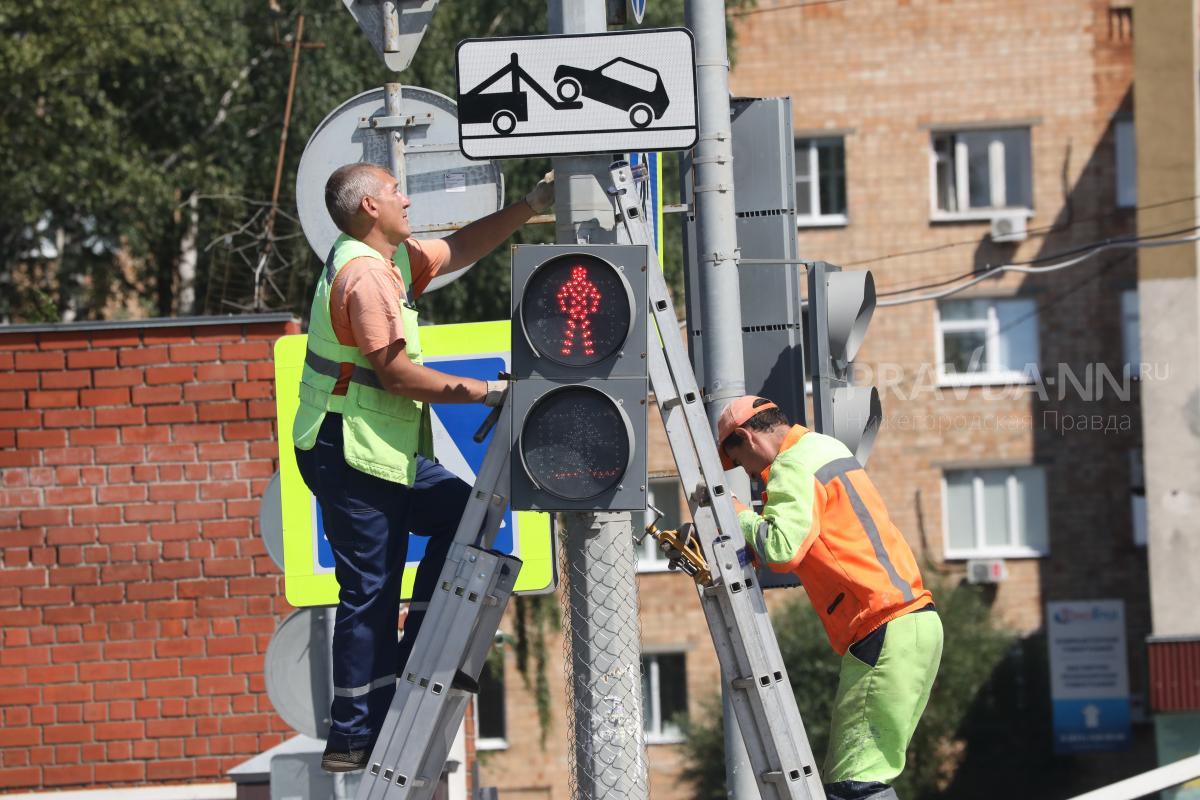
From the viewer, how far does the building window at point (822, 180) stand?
2889 cm

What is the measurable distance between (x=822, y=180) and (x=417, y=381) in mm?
24848

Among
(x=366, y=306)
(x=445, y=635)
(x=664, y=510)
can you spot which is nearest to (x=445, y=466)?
(x=366, y=306)

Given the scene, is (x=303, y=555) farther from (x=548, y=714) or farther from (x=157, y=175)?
(x=548, y=714)

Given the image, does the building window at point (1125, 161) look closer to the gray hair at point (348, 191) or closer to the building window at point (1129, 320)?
the building window at point (1129, 320)

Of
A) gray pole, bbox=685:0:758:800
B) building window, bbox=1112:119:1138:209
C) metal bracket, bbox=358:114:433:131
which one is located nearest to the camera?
gray pole, bbox=685:0:758:800

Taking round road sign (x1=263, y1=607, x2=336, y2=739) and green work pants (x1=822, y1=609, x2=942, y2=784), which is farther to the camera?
round road sign (x1=263, y1=607, x2=336, y2=739)

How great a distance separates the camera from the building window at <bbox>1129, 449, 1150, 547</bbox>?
28953 millimetres

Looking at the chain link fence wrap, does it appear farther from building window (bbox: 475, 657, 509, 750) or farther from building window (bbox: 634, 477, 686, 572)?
building window (bbox: 475, 657, 509, 750)

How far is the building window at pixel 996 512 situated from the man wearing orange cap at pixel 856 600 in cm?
2437

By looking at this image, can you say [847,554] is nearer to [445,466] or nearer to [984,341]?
[445,466]

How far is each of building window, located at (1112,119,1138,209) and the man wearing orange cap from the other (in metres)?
25.0

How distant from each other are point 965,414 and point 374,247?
2477 cm

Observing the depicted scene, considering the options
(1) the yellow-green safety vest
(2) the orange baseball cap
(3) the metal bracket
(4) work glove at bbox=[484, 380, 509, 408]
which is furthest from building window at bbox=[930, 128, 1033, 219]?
(4) work glove at bbox=[484, 380, 509, 408]

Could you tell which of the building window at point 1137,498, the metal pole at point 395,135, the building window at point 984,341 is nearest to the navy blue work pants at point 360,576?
the metal pole at point 395,135
